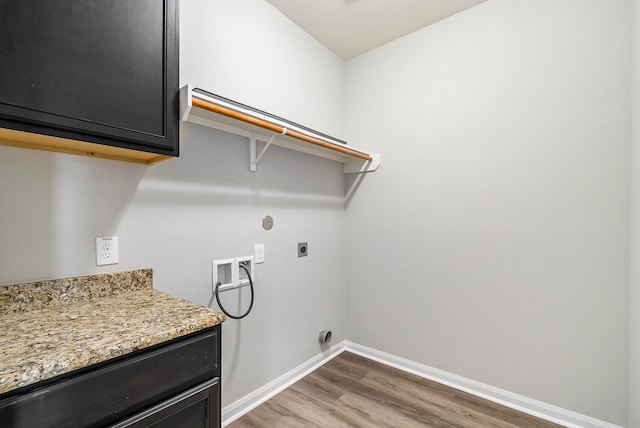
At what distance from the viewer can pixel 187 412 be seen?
0.91 m

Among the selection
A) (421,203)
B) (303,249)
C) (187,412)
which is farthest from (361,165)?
(187,412)

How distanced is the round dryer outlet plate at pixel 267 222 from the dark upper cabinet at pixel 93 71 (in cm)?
80

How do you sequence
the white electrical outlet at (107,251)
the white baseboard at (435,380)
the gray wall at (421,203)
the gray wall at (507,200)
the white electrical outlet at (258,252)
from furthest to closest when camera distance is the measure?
1. the white electrical outlet at (258,252)
2. the white baseboard at (435,380)
3. the gray wall at (507,200)
4. the gray wall at (421,203)
5. the white electrical outlet at (107,251)

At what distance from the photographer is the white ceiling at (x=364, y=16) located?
190 centimetres

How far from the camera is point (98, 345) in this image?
74 centimetres

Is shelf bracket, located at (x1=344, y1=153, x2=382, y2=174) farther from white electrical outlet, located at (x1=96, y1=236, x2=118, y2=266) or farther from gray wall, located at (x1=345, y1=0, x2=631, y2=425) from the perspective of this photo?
white electrical outlet, located at (x1=96, y1=236, x2=118, y2=266)

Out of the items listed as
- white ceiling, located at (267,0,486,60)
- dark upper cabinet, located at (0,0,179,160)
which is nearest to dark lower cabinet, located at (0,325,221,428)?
dark upper cabinet, located at (0,0,179,160)

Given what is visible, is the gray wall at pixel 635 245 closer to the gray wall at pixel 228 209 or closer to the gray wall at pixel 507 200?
the gray wall at pixel 507 200

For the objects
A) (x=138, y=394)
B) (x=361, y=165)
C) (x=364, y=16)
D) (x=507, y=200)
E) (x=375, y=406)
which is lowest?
(x=375, y=406)

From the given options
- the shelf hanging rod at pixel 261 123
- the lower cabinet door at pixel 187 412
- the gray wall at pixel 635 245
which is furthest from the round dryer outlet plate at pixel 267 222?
the gray wall at pixel 635 245

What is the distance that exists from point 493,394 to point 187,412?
1.89 meters

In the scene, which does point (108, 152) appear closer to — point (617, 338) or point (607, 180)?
point (607, 180)

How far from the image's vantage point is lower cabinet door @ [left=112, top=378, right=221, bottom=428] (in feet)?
2.68

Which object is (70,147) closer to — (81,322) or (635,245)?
(81,322)
